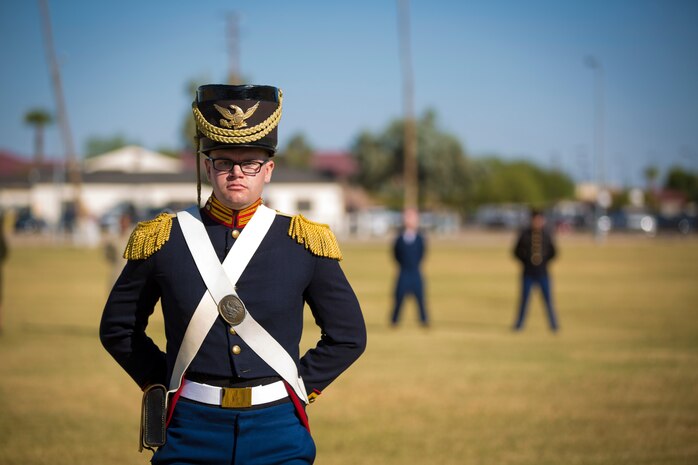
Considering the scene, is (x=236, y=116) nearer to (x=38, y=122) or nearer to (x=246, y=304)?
(x=246, y=304)

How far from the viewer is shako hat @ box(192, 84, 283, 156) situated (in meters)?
3.76

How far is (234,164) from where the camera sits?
380 centimetres

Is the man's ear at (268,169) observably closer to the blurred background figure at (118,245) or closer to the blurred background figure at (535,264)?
the blurred background figure at (118,245)

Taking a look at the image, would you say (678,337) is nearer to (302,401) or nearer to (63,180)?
(302,401)

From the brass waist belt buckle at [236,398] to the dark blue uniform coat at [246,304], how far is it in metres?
0.06

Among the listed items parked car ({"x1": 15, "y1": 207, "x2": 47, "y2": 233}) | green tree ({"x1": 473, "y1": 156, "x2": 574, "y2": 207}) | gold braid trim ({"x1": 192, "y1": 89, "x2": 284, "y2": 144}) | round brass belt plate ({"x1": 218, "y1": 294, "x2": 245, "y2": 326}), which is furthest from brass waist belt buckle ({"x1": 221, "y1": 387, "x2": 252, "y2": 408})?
green tree ({"x1": 473, "y1": 156, "x2": 574, "y2": 207})

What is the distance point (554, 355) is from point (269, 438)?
10.8 metres

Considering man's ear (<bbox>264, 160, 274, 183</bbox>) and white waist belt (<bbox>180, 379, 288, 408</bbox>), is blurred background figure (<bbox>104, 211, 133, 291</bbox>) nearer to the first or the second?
man's ear (<bbox>264, 160, 274, 183</bbox>)

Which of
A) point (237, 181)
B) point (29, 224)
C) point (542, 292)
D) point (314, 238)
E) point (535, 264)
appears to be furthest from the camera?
point (29, 224)

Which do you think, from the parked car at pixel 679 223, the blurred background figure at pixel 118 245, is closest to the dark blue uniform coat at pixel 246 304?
the blurred background figure at pixel 118 245

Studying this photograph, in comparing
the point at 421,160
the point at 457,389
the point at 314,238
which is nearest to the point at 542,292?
the point at 457,389

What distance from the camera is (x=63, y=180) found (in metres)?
85.2

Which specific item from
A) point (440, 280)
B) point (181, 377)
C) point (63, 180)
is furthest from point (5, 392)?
point (63, 180)

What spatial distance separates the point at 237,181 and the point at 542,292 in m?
13.7
